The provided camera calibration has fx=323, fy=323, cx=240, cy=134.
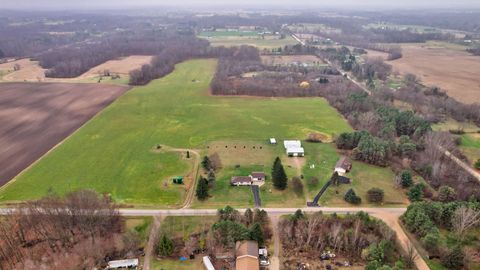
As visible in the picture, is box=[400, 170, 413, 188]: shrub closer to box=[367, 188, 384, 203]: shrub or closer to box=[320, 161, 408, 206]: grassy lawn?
box=[320, 161, 408, 206]: grassy lawn

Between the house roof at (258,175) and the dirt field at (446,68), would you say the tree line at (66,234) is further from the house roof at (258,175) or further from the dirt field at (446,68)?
the dirt field at (446,68)

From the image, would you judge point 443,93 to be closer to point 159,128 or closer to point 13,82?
point 159,128

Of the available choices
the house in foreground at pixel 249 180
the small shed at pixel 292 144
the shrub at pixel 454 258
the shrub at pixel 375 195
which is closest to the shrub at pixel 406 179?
the shrub at pixel 375 195

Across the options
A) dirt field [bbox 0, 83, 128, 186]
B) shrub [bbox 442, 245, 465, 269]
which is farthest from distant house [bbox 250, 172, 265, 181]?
dirt field [bbox 0, 83, 128, 186]

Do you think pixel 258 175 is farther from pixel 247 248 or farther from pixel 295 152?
pixel 247 248

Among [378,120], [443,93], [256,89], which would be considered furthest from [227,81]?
[443,93]
